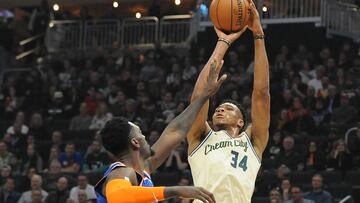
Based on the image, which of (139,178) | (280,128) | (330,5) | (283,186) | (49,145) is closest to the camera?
(139,178)

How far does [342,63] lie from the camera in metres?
19.1

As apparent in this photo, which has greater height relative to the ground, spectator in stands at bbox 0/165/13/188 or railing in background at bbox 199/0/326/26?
railing in background at bbox 199/0/326/26

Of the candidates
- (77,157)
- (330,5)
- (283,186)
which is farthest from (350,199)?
(330,5)

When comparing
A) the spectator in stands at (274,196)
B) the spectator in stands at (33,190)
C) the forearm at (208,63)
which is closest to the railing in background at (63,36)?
the spectator in stands at (33,190)

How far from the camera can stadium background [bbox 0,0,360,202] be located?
15477 millimetres

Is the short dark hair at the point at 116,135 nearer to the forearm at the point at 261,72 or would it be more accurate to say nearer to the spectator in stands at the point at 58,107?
the forearm at the point at 261,72

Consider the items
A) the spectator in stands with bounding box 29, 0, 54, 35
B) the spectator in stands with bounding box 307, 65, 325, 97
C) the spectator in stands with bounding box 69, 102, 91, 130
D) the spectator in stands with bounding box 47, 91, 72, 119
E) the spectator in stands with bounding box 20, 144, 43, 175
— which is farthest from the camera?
the spectator in stands with bounding box 29, 0, 54, 35

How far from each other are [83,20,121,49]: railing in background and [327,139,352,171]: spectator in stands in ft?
32.7

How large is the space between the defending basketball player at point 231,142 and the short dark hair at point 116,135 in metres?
1.59

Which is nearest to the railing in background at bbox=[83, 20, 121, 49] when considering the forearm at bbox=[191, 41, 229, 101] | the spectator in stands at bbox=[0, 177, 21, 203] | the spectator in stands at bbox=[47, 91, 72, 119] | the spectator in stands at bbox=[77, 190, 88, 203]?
the spectator in stands at bbox=[47, 91, 72, 119]

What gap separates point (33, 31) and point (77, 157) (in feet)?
29.1

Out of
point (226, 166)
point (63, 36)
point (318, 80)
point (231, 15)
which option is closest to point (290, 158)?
point (318, 80)

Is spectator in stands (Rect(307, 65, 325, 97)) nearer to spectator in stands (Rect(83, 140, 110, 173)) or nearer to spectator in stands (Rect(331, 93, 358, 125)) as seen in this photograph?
spectator in stands (Rect(331, 93, 358, 125))

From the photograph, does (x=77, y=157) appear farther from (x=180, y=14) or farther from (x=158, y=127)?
(x=180, y=14)
